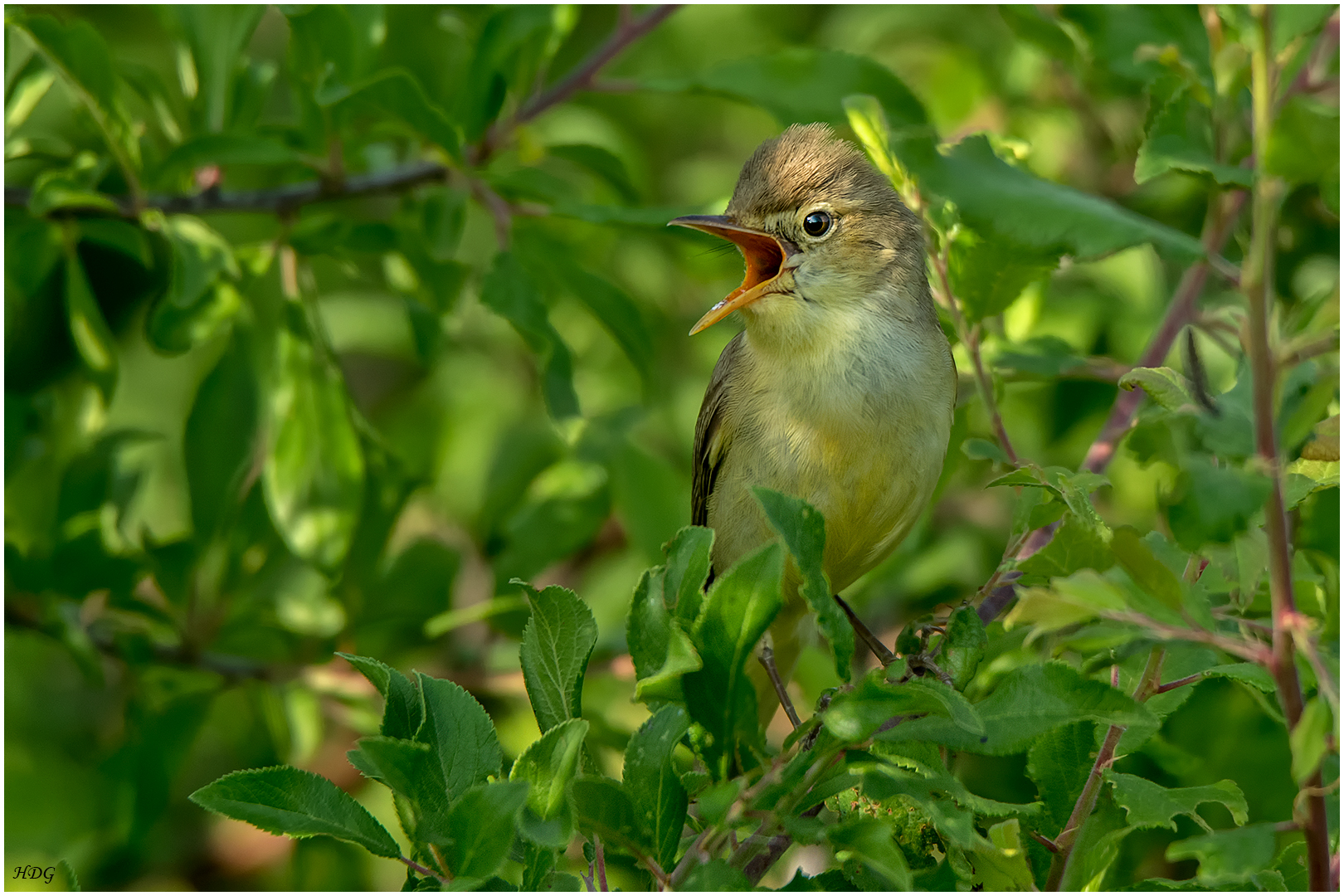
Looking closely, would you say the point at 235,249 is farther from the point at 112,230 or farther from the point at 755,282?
the point at 755,282

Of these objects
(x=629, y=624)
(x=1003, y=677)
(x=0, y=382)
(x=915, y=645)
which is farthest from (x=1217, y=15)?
(x=0, y=382)

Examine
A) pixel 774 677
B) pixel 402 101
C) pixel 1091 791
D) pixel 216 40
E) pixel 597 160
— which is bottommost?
pixel 774 677

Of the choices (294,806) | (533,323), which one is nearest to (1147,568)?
(294,806)

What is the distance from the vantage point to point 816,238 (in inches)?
141

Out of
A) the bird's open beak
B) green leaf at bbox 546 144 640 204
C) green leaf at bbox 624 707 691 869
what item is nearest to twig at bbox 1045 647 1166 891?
green leaf at bbox 624 707 691 869

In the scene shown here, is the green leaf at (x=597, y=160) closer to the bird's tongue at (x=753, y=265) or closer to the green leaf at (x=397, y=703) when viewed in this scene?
the bird's tongue at (x=753, y=265)

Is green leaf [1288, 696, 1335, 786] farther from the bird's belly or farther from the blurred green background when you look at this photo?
the bird's belly

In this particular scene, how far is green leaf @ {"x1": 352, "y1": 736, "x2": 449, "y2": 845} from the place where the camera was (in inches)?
69.1

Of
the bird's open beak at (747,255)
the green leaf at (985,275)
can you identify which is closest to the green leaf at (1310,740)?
the green leaf at (985,275)

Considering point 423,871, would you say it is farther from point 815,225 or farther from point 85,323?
point 815,225

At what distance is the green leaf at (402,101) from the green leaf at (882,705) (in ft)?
6.18

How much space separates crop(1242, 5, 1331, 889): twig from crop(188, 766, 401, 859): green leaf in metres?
1.23

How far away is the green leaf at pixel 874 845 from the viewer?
166 centimetres

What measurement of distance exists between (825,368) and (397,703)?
1.76m
